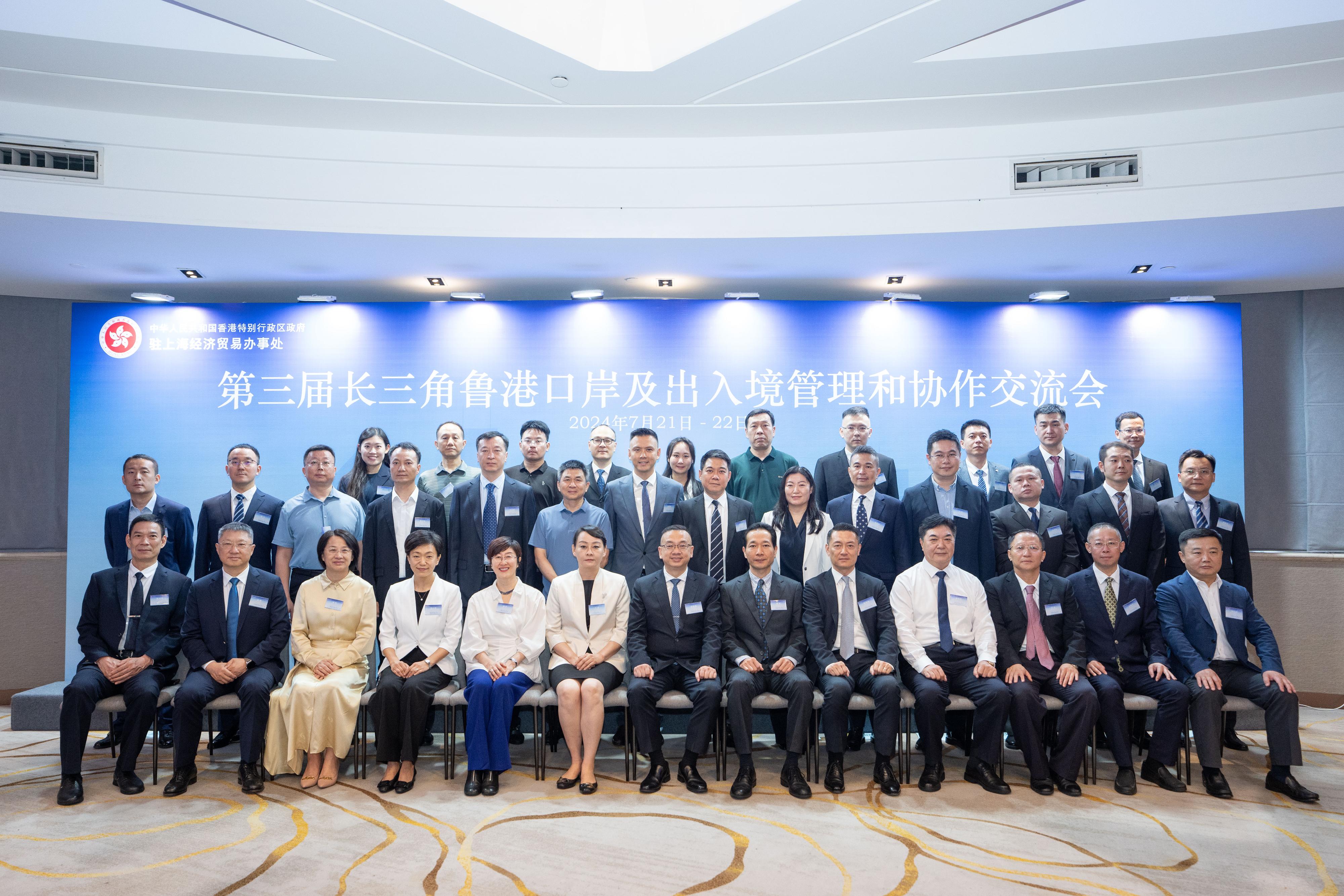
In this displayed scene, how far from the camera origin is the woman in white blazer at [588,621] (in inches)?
166

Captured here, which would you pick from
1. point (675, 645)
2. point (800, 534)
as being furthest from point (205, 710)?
point (800, 534)

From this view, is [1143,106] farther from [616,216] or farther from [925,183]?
[616,216]

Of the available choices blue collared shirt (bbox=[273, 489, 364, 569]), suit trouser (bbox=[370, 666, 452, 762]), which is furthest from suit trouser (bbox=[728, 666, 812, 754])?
blue collared shirt (bbox=[273, 489, 364, 569])

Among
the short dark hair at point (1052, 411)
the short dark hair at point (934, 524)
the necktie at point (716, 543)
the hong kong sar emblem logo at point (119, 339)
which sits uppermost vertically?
the hong kong sar emblem logo at point (119, 339)

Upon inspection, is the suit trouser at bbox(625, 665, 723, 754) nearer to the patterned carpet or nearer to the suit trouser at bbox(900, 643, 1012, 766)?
the patterned carpet

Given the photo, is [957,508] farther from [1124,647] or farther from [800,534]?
[1124,647]

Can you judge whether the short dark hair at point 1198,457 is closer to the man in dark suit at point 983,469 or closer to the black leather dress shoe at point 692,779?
the man in dark suit at point 983,469

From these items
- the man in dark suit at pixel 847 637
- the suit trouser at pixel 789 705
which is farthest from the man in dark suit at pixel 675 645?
the man in dark suit at pixel 847 637

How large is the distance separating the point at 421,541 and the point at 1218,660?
13.9ft

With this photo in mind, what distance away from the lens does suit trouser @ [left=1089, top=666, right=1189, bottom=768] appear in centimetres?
402

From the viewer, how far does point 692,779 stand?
4.00m

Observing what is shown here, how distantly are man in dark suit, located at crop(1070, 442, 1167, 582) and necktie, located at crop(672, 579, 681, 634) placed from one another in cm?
241

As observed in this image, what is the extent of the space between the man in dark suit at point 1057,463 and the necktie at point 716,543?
2.00 meters

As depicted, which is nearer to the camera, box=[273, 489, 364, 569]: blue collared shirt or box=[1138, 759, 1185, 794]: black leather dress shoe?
box=[1138, 759, 1185, 794]: black leather dress shoe
